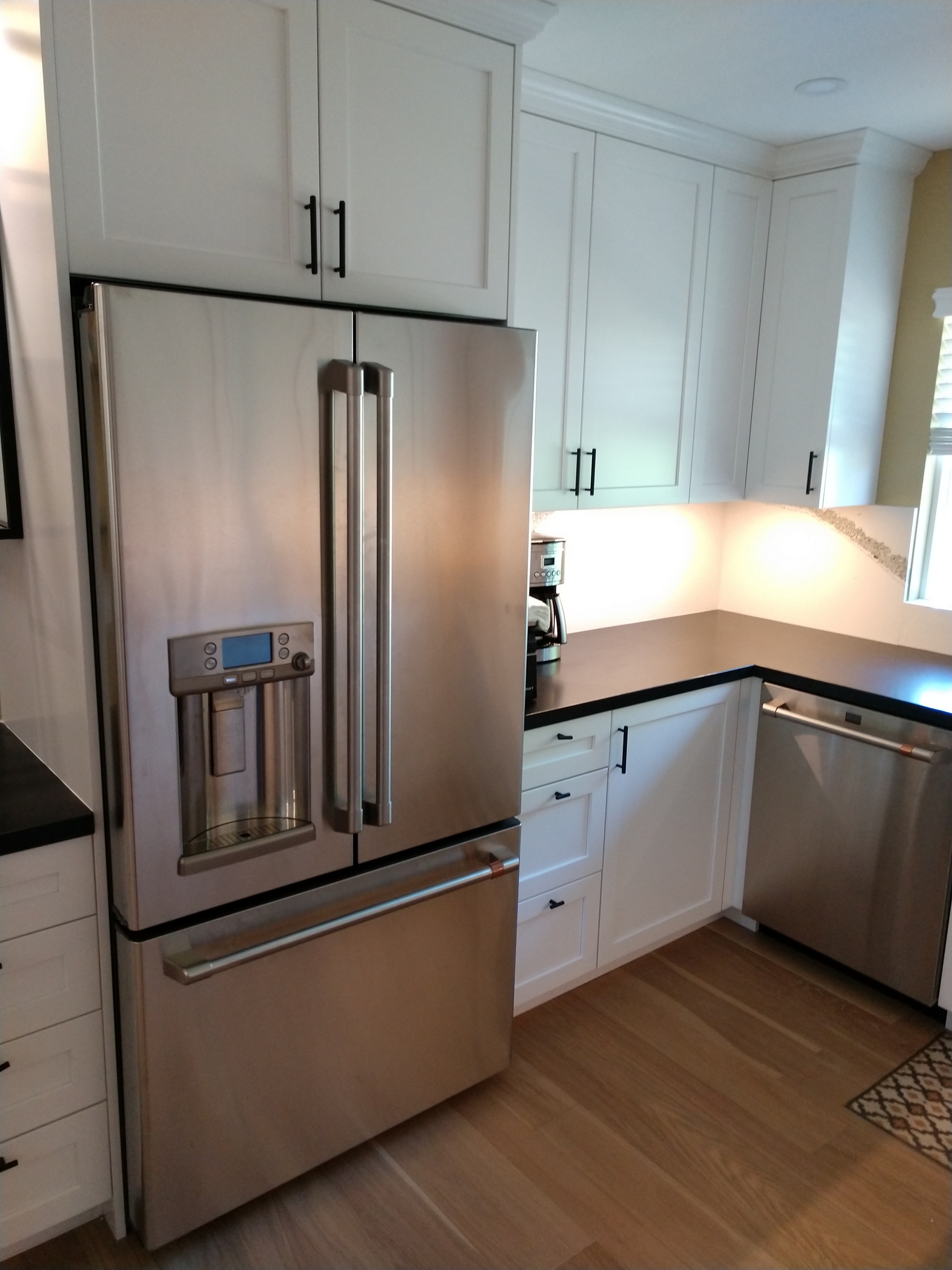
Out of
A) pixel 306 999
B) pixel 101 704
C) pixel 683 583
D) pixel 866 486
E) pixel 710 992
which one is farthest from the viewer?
pixel 683 583

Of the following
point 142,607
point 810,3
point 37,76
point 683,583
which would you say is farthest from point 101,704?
point 683,583

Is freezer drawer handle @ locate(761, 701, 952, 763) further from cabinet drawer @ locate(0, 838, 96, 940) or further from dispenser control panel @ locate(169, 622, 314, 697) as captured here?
cabinet drawer @ locate(0, 838, 96, 940)

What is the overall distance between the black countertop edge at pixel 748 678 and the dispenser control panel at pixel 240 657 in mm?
722

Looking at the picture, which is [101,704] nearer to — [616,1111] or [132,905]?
[132,905]

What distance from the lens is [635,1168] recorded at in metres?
2.04

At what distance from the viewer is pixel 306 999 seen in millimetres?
1843

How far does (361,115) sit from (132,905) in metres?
1.43

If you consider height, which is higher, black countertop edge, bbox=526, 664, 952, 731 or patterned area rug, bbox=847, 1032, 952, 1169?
black countertop edge, bbox=526, 664, 952, 731

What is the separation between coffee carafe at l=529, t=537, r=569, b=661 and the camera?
2574 mm

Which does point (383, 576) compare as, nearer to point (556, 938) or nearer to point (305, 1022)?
point (305, 1022)

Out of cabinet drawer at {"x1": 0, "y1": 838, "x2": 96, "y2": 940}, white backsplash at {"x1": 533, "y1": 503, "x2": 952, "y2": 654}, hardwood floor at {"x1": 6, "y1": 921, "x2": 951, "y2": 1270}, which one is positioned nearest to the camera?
cabinet drawer at {"x1": 0, "y1": 838, "x2": 96, "y2": 940}

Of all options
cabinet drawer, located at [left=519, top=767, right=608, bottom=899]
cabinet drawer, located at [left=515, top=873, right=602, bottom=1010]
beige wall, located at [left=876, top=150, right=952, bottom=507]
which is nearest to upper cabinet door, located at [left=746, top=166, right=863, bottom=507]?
beige wall, located at [left=876, top=150, right=952, bottom=507]

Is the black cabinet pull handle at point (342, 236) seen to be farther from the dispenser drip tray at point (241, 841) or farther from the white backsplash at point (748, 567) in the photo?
the white backsplash at point (748, 567)

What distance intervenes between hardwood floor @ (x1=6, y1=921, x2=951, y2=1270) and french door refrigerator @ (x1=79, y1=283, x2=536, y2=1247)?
0.34 feet
